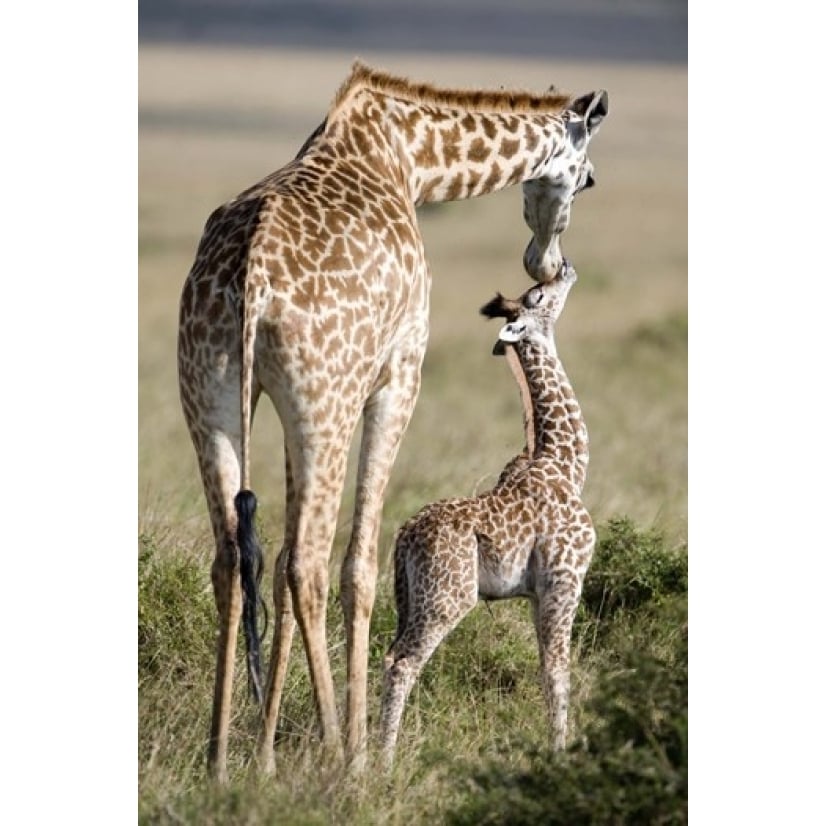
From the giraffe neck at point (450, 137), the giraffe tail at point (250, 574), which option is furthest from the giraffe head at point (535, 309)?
the giraffe tail at point (250, 574)

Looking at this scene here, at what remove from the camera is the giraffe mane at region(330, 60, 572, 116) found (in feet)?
19.1

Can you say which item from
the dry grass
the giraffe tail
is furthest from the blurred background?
the giraffe tail

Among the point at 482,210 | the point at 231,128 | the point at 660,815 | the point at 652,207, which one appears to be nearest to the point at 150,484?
the point at 231,128

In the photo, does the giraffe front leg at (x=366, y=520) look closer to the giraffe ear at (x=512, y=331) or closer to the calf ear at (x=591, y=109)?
the giraffe ear at (x=512, y=331)

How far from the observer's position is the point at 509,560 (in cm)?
571

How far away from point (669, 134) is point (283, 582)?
2958mm

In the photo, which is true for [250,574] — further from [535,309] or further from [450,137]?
[450,137]

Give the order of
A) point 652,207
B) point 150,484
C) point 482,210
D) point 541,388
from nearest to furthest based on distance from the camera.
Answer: point 541,388
point 150,484
point 652,207
point 482,210

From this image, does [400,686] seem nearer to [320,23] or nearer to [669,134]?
[320,23]

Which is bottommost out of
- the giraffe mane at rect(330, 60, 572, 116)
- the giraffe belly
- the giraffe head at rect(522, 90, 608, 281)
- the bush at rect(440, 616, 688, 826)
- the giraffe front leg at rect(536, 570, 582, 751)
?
the bush at rect(440, 616, 688, 826)

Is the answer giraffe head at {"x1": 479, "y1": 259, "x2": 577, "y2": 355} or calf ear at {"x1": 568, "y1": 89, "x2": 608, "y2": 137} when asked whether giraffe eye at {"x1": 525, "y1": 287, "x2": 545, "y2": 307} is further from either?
calf ear at {"x1": 568, "y1": 89, "x2": 608, "y2": 137}

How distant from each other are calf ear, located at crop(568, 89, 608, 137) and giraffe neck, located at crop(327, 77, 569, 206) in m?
0.06

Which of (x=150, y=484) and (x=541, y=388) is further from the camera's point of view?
(x=150, y=484)

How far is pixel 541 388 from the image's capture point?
6.11 meters
